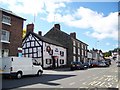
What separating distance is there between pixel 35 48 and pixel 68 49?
14.9 metres

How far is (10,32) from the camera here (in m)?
29.5

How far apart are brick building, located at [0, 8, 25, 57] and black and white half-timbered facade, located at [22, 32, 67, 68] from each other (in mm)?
11441

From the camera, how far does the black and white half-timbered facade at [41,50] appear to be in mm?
42500

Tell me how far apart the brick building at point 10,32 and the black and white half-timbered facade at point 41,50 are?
1144cm

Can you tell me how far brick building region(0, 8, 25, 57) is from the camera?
2795 cm

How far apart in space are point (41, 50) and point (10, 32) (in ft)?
44.4

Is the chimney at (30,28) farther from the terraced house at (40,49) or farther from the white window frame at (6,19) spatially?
the white window frame at (6,19)

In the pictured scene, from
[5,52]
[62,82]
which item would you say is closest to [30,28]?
[5,52]

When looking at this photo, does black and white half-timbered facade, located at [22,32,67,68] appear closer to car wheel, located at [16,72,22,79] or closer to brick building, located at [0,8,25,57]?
brick building, located at [0,8,25,57]

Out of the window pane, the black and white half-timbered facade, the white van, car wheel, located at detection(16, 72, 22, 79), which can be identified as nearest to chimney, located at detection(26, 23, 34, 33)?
the black and white half-timbered facade

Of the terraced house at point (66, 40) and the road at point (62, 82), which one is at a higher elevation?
the terraced house at point (66, 40)

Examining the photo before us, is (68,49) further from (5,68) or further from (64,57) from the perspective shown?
(5,68)

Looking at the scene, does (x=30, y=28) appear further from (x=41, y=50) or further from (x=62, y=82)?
(x=62, y=82)

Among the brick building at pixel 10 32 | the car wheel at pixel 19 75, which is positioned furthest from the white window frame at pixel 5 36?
the car wheel at pixel 19 75
